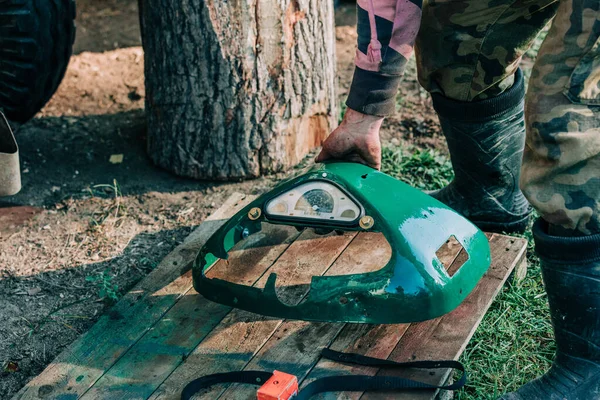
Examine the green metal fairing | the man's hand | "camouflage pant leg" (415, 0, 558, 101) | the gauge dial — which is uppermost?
"camouflage pant leg" (415, 0, 558, 101)

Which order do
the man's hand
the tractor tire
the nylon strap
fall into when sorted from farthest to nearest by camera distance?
the tractor tire → the man's hand → the nylon strap

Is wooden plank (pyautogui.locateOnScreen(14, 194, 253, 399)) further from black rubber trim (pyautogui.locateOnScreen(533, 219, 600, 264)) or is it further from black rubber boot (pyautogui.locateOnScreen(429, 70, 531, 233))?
black rubber trim (pyautogui.locateOnScreen(533, 219, 600, 264))

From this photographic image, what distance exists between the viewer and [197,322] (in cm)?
247

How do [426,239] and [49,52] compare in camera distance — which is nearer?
[426,239]

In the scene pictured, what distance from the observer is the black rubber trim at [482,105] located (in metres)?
2.75

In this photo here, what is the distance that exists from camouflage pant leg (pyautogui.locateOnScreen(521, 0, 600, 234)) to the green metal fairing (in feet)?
1.31

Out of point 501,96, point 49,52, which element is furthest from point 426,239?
point 49,52

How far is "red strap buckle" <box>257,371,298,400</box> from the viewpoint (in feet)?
6.69

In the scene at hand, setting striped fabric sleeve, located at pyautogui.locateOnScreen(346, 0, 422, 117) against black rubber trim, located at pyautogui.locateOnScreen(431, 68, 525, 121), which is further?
black rubber trim, located at pyautogui.locateOnScreen(431, 68, 525, 121)

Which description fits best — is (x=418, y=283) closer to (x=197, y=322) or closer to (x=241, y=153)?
(x=197, y=322)

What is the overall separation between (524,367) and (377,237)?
27.8 inches

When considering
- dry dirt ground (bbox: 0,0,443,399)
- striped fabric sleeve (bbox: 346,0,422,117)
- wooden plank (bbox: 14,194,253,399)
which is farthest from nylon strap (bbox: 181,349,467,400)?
striped fabric sleeve (bbox: 346,0,422,117)

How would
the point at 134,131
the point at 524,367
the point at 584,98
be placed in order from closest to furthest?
1. the point at 584,98
2. the point at 524,367
3. the point at 134,131

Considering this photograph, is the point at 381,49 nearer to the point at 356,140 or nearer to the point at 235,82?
the point at 356,140
